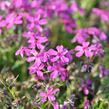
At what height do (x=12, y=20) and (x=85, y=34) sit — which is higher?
(x=12, y=20)

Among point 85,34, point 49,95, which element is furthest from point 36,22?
point 49,95

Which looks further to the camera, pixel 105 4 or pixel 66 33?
pixel 105 4

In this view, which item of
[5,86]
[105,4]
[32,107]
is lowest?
[105,4]

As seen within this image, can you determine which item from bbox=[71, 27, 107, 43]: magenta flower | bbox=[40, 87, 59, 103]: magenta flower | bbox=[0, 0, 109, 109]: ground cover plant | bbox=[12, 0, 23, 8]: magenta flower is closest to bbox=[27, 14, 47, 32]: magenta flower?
bbox=[0, 0, 109, 109]: ground cover plant

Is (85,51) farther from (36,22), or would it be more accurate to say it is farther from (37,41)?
(36,22)

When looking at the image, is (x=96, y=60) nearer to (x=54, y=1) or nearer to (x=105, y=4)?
(x=54, y=1)

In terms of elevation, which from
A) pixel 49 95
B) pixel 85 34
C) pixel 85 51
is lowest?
pixel 85 34

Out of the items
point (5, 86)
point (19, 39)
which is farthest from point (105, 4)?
point (5, 86)

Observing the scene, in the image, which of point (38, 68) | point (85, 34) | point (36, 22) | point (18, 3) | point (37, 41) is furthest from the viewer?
point (85, 34)

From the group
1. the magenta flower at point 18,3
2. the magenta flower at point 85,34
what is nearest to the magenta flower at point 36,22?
the magenta flower at point 18,3
